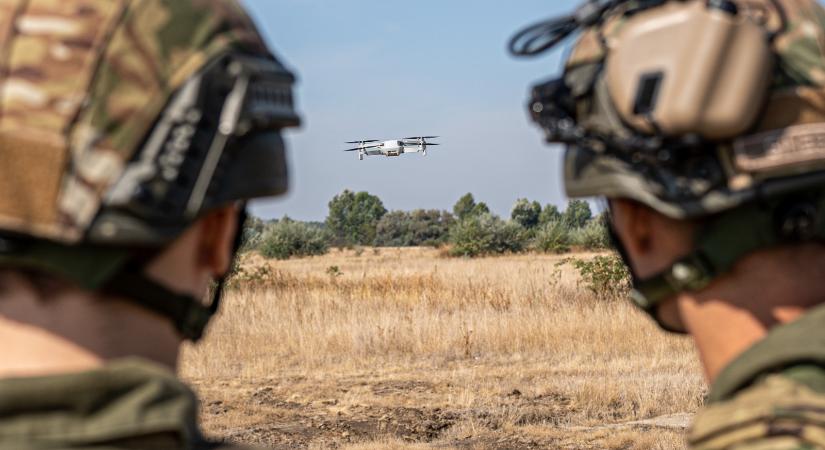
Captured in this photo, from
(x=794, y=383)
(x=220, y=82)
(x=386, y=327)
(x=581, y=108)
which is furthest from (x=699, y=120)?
(x=386, y=327)

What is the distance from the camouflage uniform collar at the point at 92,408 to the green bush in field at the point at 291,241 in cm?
4476

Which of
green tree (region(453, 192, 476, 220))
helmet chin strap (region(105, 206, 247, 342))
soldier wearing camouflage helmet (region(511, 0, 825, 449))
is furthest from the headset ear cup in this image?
green tree (region(453, 192, 476, 220))

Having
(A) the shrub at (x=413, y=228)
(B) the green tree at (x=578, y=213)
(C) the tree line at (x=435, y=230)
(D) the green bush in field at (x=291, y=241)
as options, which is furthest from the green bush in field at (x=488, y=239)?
(B) the green tree at (x=578, y=213)

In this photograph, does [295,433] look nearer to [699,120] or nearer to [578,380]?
[578,380]

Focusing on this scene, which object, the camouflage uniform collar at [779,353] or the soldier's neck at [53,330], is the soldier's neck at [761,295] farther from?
the soldier's neck at [53,330]

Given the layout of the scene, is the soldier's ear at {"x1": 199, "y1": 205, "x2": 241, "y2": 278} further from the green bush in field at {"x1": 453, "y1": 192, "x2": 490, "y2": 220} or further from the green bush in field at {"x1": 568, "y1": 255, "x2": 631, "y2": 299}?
the green bush in field at {"x1": 453, "y1": 192, "x2": 490, "y2": 220}

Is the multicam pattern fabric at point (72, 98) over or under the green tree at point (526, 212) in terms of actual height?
under

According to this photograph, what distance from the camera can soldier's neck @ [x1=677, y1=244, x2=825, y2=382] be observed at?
6.76ft

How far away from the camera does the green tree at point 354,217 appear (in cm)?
8212

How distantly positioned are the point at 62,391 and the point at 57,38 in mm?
531

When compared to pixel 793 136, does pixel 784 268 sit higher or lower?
lower

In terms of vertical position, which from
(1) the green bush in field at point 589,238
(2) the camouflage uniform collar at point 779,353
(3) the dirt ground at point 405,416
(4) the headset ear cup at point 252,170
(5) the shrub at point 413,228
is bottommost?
(3) the dirt ground at point 405,416

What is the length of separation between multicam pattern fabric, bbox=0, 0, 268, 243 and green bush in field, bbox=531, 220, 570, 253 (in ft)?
150

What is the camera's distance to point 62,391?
1561 millimetres
